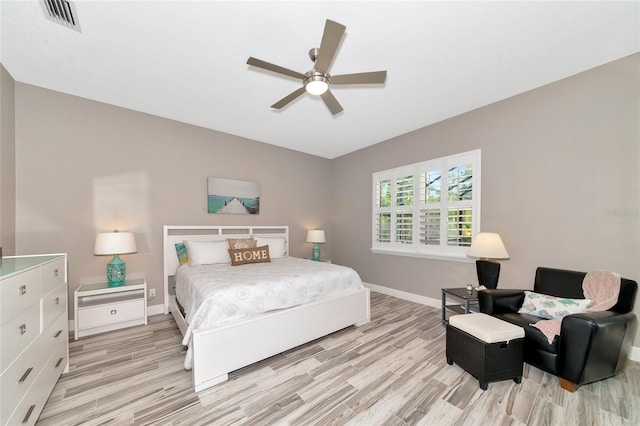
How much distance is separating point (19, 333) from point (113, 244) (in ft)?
5.35

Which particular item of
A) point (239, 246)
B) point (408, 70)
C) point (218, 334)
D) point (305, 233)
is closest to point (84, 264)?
point (239, 246)

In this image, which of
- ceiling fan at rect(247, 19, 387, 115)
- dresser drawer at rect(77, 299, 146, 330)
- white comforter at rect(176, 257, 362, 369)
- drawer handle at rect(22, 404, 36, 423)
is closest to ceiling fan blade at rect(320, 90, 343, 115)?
ceiling fan at rect(247, 19, 387, 115)

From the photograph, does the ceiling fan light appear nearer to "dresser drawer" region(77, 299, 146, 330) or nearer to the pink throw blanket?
the pink throw blanket

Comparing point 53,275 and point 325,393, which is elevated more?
point 53,275

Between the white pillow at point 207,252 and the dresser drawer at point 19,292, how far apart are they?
1.68 meters

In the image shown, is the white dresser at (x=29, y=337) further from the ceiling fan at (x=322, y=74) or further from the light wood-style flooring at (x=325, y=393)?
the ceiling fan at (x=322, y=74)

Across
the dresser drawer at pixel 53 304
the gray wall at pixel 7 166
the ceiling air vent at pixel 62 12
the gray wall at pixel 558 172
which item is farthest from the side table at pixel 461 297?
the gray wall at pixel 7 166

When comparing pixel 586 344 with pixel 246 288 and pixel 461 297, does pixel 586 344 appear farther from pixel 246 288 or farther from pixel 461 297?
pixel 246 288

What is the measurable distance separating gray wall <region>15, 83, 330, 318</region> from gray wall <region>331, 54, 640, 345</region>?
3.47 metres

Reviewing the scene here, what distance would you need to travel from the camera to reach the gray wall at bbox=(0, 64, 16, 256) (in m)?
2.37

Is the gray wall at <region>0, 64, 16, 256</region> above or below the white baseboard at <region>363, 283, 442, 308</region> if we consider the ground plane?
above

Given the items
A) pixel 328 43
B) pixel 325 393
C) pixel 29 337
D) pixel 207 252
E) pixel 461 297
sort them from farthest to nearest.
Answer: pixel 207 252 → pixel 461 297 → pixel 325 393 → pixel 328 43 → pixel 29 337

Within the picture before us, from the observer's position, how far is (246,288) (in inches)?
86.1

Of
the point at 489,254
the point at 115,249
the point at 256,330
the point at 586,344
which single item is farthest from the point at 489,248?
the point at 115,249
